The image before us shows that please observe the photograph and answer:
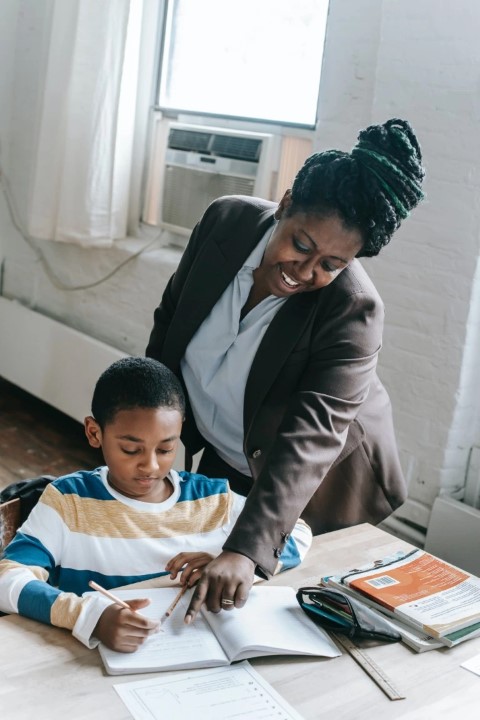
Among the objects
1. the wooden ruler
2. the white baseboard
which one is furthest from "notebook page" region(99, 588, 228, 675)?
the white baseboard

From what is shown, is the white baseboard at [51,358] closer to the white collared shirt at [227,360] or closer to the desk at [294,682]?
the white collared shirt at [227,360]

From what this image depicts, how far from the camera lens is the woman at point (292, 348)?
1.53 m

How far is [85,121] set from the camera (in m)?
3.70

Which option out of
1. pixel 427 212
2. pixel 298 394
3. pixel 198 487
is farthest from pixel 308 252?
pixel 427 212

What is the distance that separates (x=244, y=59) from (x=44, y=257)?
1445mm

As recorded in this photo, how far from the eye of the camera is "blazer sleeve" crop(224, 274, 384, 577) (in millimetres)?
1483

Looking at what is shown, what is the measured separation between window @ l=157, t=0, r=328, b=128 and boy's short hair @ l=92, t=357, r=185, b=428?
1.82 m

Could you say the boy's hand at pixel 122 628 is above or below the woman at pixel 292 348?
below

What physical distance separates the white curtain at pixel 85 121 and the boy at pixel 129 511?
2213 mm

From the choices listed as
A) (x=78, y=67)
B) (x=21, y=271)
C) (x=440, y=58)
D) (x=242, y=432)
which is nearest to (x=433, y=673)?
(x=242, y=432)

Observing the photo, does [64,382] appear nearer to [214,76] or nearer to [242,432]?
[214,76]

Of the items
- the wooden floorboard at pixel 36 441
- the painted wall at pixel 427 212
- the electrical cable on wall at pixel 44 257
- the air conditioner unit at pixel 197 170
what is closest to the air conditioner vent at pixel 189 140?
the air conditioner unit at pixel 197 170

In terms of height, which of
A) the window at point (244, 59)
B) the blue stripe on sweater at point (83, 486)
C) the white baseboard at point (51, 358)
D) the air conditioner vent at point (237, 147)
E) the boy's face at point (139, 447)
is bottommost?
the white baseboard at point (51, 358)

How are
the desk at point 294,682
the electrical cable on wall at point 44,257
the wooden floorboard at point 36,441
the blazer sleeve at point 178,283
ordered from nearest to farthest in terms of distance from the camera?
the desk at point 294,682 < the blazer sleeve at point 178,283 < the wooden floorboard at point 36,441 < the electrical cable on wall at point 44,257
